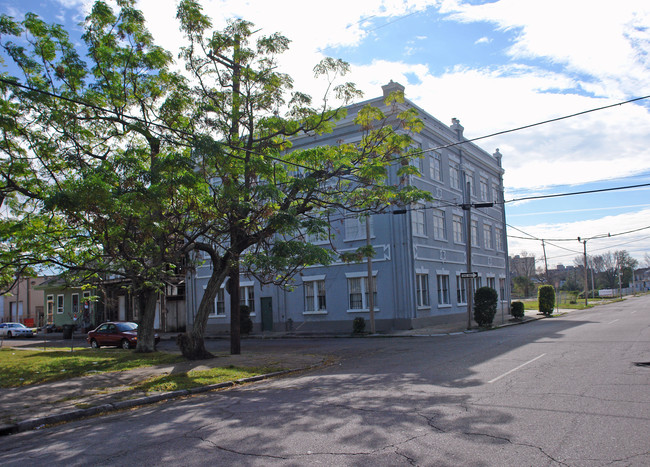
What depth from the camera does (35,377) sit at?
14164 millimetres

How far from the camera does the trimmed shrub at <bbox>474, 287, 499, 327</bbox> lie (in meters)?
27.5

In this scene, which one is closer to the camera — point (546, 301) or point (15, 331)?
point (546, 301)

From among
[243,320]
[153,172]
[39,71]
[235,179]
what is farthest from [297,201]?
[243,320]

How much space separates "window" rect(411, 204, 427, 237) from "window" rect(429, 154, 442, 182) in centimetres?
288

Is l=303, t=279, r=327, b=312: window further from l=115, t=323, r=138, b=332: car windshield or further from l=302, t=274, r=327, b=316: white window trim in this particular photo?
l=115, t=323, r=138, b=332: car windshield

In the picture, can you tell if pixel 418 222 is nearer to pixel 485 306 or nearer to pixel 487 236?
pixel 485 306

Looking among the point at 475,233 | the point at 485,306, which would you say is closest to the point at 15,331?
the point at 475,233

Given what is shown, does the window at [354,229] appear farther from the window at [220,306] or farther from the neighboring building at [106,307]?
the neighboring building at [106,307]

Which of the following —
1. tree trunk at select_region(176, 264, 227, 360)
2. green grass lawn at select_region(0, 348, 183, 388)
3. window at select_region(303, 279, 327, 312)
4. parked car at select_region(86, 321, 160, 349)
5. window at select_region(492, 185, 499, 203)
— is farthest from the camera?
window at select_region(492, 185, 499, 203)

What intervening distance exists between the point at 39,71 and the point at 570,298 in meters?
59.0

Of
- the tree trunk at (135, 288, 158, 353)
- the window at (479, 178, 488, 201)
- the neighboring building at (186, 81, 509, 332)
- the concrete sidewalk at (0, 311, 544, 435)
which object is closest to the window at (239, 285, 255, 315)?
the neighboring building at (186, 81, 509, 332)

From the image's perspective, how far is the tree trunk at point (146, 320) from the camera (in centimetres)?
1994

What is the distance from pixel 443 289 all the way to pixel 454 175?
7.91 m

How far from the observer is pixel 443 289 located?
Answer: 103 ft
